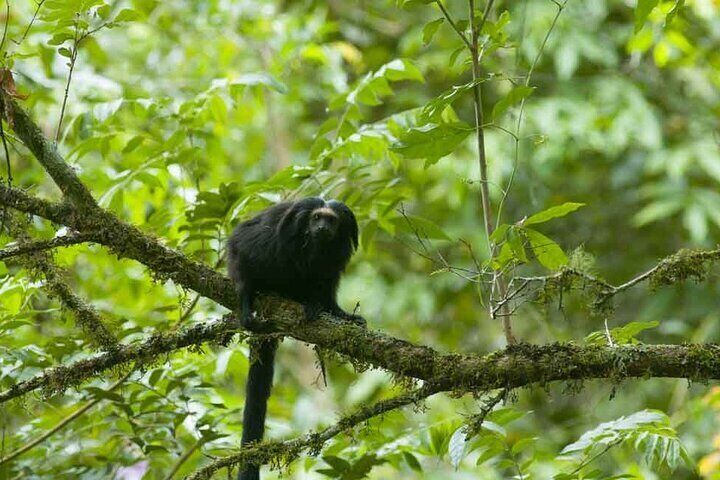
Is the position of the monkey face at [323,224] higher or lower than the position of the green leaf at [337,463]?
higher

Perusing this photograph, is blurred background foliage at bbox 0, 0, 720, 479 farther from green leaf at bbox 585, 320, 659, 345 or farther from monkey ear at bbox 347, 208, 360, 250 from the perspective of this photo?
monkey ear at bbox 347, 208, 360, 250

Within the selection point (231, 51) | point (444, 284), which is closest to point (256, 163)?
point (231, 51)

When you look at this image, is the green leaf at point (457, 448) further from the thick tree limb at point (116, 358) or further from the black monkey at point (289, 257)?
the black monkey at point (289, 257)

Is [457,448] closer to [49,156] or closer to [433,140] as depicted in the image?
[433,140]

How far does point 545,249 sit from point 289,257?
166cm

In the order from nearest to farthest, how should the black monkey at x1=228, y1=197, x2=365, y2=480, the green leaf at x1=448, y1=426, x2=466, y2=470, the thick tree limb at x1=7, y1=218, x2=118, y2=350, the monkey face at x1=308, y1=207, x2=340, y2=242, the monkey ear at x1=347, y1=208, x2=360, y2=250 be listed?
the green leaf at x1=448, y1=426, x2=466, y2=470, the thick tree limb at x1=7, y1=218, x2=118, y2=350, the black monkey at x1=228, y1=197, x2=365, y2=480, the monkey face at x1=308, y1=207, x2=340, y2=242, the monkey ear at x1=347, y1=208, x2=360, y2=250

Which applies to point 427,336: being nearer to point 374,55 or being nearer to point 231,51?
point 374,55

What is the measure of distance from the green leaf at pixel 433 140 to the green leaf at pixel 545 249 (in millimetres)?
343

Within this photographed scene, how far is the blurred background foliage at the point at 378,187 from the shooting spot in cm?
322

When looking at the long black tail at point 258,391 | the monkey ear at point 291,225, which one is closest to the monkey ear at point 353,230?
the monkey ear at point 291,225

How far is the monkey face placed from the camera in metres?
3.96

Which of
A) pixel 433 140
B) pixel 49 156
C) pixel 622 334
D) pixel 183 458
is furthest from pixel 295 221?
pixel 622 334

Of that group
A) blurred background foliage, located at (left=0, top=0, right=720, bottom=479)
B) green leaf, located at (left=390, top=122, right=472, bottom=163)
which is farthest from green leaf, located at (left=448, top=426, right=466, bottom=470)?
green leaf, located at (left=390, top=122, right=472, bottom=163)

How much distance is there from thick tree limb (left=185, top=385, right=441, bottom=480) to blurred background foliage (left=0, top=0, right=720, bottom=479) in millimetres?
166
